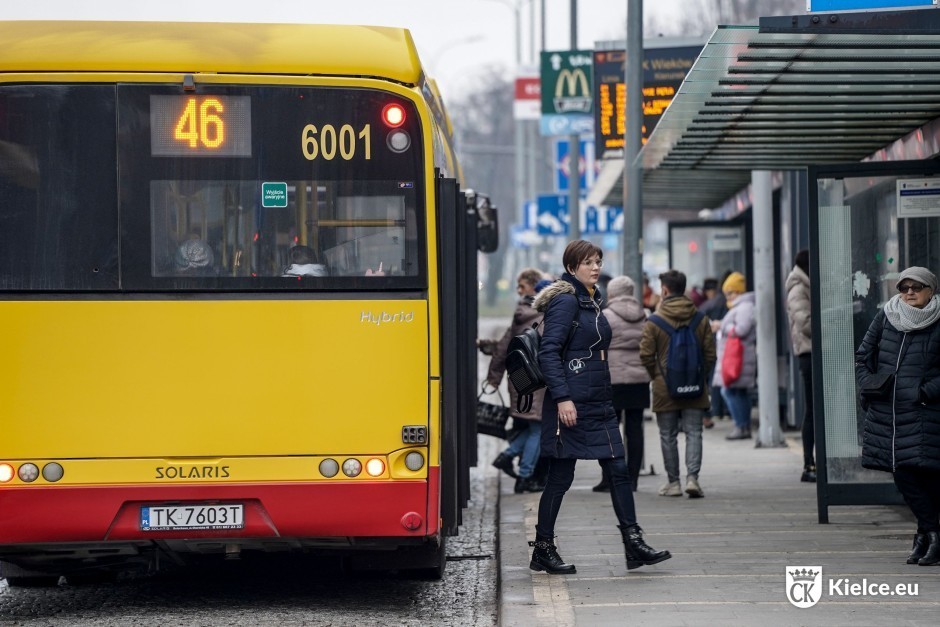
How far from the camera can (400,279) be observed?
7625 millimetres

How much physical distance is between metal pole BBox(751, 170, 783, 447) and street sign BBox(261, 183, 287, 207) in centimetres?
841

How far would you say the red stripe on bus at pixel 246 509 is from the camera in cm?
745

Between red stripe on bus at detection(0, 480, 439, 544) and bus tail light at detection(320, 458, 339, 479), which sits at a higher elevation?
bus tail light at detection(320, 458, 339, 479)

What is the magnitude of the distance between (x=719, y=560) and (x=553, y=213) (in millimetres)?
20559

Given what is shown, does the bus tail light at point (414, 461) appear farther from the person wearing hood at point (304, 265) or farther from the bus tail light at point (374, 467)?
the person wearing hood at point (304, 265)

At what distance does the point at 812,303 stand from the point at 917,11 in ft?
8.07

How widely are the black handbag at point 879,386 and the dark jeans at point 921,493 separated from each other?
1.35 feet

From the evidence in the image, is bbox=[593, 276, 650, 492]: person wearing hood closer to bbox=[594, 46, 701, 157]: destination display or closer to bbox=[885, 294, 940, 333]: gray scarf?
bbox=[885, 294, 940, 333]: gray scarf

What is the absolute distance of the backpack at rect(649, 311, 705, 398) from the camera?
38.3ft

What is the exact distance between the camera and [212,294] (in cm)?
754

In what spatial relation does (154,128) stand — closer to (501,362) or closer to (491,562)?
(491,562)

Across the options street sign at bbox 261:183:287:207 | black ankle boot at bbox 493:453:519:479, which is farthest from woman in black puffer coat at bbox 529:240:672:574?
black ankle boot at bbox 493:453:519:479

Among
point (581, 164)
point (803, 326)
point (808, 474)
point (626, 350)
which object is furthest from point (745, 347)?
point (581, 164)

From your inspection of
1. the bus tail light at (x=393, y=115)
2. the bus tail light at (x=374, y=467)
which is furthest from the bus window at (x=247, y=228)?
the bus tail light at (x=374, y=467)
